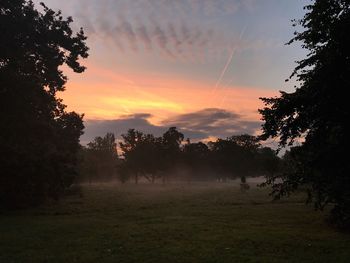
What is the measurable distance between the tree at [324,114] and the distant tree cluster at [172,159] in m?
82.1

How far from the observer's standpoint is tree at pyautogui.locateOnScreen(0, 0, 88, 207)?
1254 inches

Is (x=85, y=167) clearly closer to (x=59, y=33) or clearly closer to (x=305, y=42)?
(x=59, y=33)

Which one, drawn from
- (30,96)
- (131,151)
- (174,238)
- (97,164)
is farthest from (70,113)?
(97,164)

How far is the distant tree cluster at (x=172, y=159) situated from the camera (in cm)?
11050

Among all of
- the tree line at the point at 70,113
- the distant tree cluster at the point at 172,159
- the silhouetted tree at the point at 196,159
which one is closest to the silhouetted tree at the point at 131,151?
the distant tree cluster at the point at 172,159

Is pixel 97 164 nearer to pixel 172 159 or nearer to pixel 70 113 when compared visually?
pixel 172 159

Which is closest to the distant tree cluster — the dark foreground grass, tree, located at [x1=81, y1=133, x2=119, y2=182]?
tree, located at [x1=81, y1=133, x2=119, y2=182]

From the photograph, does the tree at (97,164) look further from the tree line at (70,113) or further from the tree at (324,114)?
the tree at (324,114)

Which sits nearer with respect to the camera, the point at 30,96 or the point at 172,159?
the point at 30,96

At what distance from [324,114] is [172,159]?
97591 mm

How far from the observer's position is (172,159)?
115875 mm

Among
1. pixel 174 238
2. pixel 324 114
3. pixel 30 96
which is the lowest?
pixel 174 238

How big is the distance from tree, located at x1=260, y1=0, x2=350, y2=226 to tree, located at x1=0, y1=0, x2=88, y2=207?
764 inches

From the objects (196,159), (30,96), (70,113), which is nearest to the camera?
(30,96)
